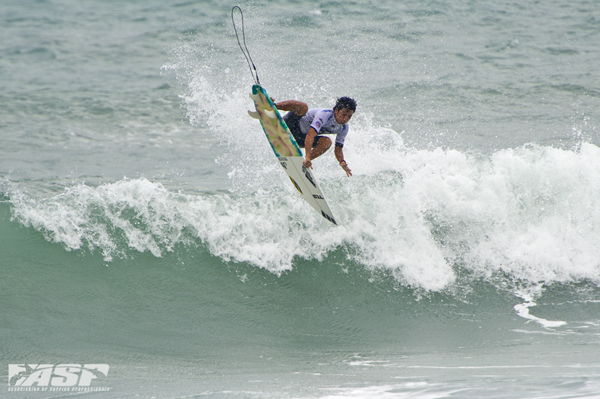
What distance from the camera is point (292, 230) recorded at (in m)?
7.09

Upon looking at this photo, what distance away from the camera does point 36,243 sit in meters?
6.82

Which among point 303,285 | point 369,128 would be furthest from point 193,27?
point 303,285

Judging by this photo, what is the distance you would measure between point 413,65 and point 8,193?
9.11 meters

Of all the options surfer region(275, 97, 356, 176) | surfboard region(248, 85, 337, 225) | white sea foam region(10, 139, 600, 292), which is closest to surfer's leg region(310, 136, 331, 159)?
surfer region(275, 97, 356, 176)

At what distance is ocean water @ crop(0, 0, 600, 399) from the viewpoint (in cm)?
507

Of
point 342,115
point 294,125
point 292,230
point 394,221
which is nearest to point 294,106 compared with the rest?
point 294,125

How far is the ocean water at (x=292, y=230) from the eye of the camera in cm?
507

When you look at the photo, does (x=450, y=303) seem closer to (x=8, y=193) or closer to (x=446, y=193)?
(x=446, y=193)

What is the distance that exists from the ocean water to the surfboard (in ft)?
1.78

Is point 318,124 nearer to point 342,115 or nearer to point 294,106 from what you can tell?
point 342,115

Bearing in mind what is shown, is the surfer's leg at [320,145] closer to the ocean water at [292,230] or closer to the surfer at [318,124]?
the surfer at [318,124]

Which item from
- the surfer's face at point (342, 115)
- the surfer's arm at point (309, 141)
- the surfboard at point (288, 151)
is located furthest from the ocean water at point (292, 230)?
the surfer's face at point (342, 115)

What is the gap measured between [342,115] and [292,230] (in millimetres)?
1781

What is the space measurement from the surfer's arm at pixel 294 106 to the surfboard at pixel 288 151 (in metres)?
0.09
